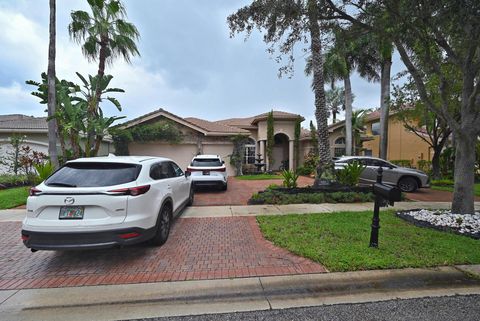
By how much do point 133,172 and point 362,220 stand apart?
524 centimetres

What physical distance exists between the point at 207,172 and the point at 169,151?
679cm

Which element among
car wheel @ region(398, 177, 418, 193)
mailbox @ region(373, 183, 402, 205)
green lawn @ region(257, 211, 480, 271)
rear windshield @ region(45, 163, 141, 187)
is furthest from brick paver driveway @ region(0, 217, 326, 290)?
car wheel @ region(398, 177, 418, 193)

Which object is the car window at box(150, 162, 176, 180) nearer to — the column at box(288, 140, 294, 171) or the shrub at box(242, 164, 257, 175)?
the shrub at box(242, 164, 257, 175)

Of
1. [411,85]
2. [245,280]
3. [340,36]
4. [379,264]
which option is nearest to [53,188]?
[245,280]

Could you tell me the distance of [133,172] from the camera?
13.2 feet

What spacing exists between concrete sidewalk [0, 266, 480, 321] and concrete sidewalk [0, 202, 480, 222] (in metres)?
3.41

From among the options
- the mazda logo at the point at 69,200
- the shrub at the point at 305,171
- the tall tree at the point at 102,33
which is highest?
the tall tree at the point at 102,33

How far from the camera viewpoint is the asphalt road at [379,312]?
2602 millimetres

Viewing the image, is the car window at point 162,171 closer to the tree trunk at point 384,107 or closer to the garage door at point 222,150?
the garage door at point 222,150

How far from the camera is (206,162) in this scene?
32.2ft

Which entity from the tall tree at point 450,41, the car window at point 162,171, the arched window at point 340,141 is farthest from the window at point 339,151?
the car window at point 162,171

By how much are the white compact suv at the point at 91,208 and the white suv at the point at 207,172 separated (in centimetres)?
539

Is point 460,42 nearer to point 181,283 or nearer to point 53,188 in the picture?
point 181,283

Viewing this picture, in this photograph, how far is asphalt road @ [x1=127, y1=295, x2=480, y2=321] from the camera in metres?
2.60
